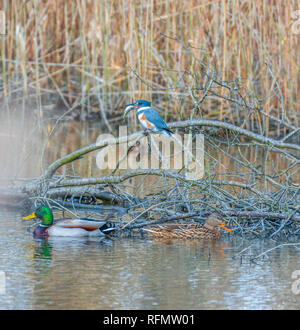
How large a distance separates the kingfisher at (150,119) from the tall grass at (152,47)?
0.52 meters

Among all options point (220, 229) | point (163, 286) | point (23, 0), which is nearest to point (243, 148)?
point (23, 0)

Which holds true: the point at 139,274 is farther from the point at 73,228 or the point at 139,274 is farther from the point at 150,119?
the point at 150,119

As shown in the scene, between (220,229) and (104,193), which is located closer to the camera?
(220,229)

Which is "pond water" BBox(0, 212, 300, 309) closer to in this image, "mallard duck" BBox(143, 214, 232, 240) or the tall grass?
"mallard duck" BBox(143, 214, 232, 240)

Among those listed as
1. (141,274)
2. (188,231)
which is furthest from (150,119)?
(141,274)

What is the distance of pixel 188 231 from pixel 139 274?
1.22 meters

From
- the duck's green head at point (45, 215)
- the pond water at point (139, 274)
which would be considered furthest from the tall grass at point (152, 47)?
the pond water at point (139, 274)

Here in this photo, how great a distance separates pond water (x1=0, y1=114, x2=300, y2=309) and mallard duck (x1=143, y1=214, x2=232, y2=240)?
12 centimetres

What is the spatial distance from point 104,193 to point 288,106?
3878 millimetres

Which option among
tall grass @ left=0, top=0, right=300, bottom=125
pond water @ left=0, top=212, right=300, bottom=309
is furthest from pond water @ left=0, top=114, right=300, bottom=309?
tall grass @ left=0, top=0, right=300, bottom=125

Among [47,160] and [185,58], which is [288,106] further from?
[47,160]

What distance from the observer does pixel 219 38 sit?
10.1 metres

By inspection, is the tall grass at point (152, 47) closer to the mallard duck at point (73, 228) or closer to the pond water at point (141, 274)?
the mallard duck at point (73, 228)

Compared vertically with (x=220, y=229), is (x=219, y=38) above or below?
above
